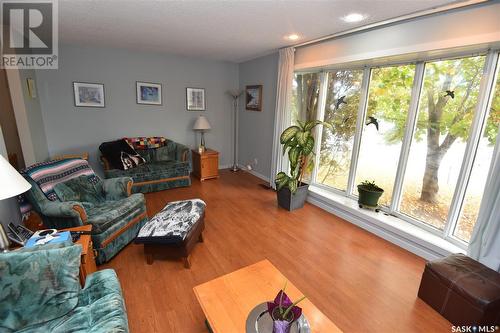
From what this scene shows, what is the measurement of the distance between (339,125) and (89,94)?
422 centimetres

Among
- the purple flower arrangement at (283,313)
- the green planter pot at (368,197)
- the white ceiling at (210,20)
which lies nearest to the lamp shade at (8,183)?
the purple flower arrangement at (283,313)

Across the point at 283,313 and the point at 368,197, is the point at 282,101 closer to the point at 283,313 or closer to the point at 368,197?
the point at 368,197

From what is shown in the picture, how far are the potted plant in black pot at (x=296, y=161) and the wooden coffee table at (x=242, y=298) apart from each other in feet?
5.96

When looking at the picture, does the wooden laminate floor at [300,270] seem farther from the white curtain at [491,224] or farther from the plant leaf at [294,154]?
the plant leaf at [294,154]

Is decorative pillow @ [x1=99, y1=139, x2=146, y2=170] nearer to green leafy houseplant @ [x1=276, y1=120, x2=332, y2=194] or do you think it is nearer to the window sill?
green leafy houseplant @ [x1=276, y1=120, x2=332, y2=194]

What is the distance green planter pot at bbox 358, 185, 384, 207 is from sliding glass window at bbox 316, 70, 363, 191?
1.55ft

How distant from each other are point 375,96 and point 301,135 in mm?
1062

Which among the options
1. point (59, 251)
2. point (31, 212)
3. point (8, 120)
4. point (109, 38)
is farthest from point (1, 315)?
point (109, 38)

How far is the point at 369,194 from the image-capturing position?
10.2 ft

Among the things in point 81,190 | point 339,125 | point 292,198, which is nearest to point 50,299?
point 81,190

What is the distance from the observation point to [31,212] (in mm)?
2375

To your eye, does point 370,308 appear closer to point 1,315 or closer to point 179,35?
point 1,315

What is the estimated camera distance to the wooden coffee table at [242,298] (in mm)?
1332

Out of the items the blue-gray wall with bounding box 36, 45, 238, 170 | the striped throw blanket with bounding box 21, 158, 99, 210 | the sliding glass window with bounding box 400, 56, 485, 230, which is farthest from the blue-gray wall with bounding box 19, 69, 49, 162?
the sliding glass window with bounding box 400, 56, 485, 230
